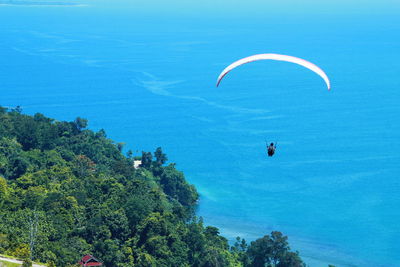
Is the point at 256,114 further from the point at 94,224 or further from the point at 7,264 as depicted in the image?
the point at 7,264

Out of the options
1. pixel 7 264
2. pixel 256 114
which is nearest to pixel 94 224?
pixel 7 264

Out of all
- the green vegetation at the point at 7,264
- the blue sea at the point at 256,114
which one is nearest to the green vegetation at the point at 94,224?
the green vegetation at the point at 7,264

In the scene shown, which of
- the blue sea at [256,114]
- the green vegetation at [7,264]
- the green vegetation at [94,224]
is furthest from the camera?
the blue sea at [256,114]

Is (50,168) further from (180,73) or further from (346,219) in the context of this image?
(180,73)

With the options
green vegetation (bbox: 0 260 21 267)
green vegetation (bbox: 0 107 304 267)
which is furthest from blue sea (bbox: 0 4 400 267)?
green vegetation (bbox: 0 260 21 267)

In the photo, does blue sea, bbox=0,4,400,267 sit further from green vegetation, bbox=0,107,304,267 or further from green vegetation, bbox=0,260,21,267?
green vegetation, bbox=0,260,21,267

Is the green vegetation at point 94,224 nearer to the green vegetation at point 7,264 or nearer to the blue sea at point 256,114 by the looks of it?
the green vegetation at point 7,264
